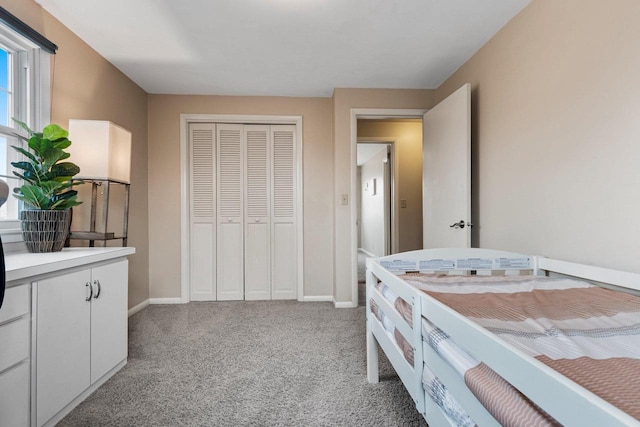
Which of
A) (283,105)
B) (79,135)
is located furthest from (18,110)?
(283,105)

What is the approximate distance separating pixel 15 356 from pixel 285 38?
2.32 m

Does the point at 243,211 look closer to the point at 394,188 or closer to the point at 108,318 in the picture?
the point at 108,318

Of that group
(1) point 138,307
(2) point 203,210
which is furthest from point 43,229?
(2) point 203,210

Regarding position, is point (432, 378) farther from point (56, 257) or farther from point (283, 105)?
point (283, 105)

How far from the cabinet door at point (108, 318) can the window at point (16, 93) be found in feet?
1.96

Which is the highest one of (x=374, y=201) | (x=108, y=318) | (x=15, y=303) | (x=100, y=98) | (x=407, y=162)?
(x=100, y=98)

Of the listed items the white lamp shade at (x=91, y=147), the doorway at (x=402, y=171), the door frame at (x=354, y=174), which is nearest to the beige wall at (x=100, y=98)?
the white lamp shade at (x=91, y=147)

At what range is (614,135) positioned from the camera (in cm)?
143

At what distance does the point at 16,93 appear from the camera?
191cm

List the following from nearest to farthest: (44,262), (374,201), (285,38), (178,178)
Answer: (44,262) < (285,38) < (178,178) < (374,201)

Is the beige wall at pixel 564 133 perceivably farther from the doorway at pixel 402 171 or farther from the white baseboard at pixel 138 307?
the white baseboard at pixel 138 307

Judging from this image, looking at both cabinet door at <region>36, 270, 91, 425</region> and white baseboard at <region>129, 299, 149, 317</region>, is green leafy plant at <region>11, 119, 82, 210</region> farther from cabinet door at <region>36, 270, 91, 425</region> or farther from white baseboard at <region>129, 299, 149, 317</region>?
white baseboard at <region>129, 299, 149, 317</region>

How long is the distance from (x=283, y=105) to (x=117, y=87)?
1.55m

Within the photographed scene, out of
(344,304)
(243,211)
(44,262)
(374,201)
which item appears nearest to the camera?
(44,262)
